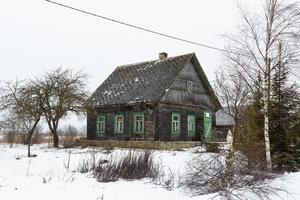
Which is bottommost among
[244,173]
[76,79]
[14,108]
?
[244,173]

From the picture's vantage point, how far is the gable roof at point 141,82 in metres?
24.8

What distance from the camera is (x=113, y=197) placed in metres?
8.32

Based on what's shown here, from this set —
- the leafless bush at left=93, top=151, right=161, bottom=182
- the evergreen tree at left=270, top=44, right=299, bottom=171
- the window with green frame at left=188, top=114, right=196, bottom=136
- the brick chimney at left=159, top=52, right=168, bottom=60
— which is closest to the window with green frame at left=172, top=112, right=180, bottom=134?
the window with green frame at left=188, top=114, right=196, bottom=136

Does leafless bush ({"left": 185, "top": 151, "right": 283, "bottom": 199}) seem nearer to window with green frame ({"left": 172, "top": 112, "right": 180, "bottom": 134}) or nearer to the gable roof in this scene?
the gable roof

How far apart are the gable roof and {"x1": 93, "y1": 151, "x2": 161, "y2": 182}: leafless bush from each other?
12.0 m

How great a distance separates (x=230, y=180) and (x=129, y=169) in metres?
4.11

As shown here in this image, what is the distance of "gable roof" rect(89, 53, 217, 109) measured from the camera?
2480 centimetres

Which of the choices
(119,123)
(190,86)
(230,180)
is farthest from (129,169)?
(190,86)

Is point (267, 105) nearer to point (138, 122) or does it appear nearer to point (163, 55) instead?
point (138, 122)

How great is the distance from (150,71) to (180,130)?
4.85 m

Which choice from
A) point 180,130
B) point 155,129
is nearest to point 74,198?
point 155,129

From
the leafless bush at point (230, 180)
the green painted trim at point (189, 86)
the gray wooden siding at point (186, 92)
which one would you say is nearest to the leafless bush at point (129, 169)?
the leafless bush at point (230, 180)

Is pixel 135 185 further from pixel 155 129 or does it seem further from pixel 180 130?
pixel 180 130

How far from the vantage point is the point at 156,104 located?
79.2 feet
